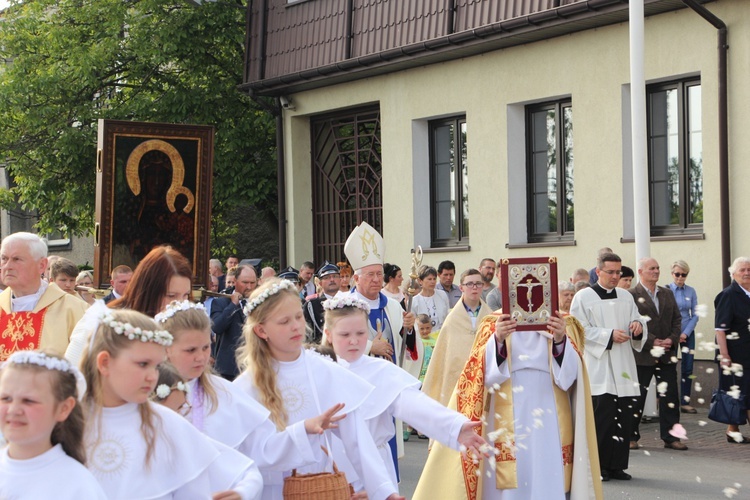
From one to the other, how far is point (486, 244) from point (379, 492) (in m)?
12.4

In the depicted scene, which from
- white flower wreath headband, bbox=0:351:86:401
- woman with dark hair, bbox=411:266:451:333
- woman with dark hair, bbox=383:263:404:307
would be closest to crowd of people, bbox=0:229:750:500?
white flower wreath headband, bbox=0:351:86:401

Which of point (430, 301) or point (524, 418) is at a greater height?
point (430, 301)

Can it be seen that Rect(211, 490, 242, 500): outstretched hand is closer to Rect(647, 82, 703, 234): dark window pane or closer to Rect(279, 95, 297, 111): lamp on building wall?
Rect(647, 82, 703, 234): dark window pane

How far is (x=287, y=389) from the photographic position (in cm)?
543

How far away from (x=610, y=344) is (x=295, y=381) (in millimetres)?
6389

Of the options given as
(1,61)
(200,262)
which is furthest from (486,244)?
(1,61)

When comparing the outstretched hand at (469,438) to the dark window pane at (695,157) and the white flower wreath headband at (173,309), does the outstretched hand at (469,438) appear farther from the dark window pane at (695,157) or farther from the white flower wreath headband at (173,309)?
the dark window pane at (695,157)

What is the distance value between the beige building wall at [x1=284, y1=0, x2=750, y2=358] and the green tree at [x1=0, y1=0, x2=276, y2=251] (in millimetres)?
2774

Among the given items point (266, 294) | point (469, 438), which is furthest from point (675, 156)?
point (266, 294)

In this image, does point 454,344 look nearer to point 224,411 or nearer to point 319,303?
point 319,303

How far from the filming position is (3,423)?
3609 millimetres

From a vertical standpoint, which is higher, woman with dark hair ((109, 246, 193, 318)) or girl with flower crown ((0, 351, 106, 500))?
woman with dark hair ((109, 246, 193, 318))

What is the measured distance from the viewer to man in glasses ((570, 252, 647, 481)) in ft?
36.0

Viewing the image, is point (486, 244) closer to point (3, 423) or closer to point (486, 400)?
point (486, 400)
